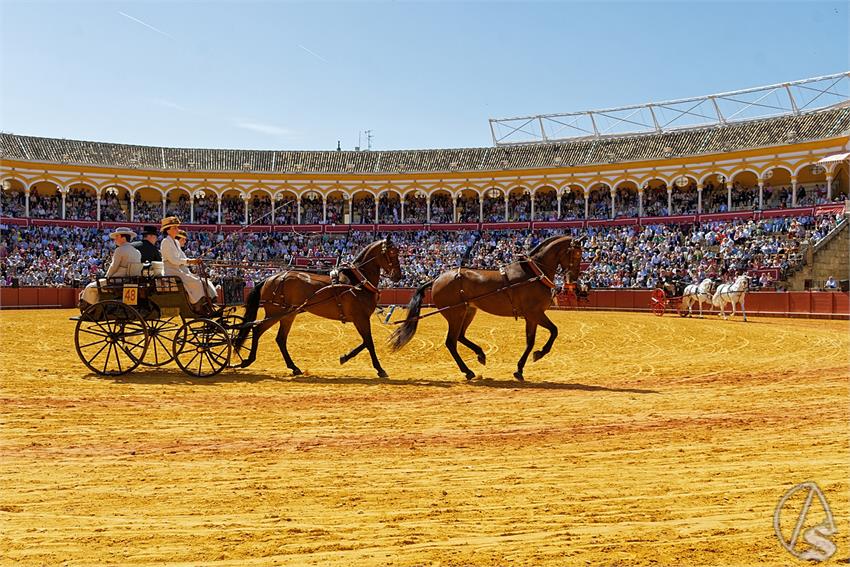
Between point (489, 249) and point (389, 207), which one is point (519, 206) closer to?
point (489, 249)

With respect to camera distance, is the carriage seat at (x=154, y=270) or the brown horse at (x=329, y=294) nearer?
the carriage seat at (x=154, y=270)

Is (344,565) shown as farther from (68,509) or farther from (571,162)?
(571,162)

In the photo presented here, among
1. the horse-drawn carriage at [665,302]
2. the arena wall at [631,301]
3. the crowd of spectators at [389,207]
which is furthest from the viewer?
the crowd of spectators at [389,207]

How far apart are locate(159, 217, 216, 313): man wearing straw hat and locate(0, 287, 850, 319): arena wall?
62.7 feet

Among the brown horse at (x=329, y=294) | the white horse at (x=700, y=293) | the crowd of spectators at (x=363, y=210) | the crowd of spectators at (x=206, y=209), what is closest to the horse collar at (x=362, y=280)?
the brown horse at (x=329, y=294)

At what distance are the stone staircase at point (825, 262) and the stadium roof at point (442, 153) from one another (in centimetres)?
895

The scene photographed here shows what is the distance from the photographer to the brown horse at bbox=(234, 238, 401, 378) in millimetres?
11336

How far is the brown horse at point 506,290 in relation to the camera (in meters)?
11.2

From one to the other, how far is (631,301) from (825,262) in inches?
309

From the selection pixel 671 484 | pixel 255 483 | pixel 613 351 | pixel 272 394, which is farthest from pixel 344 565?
pixel 613 351

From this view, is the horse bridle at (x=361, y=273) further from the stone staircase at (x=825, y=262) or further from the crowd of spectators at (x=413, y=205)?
the crowd of spectators at (x=413, y=205)

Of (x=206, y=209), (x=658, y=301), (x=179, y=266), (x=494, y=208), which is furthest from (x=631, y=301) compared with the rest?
(x=206, y=209)

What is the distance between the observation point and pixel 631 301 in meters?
33.8

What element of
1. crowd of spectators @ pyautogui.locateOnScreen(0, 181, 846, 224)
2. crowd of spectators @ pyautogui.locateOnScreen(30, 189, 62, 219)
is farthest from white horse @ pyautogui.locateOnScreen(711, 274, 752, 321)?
crowd of spectators @ pyautogui.locateOnScreen(30, 189, 62, 219)
